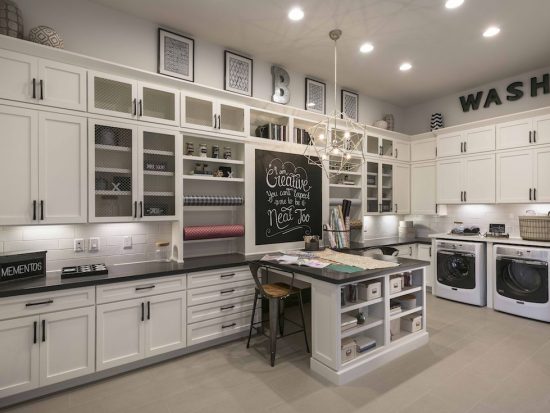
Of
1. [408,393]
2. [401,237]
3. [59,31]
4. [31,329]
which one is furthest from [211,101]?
[401,237]

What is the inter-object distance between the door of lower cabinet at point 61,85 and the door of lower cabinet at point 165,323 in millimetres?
1846

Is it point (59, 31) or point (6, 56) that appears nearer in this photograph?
point (6, 56)

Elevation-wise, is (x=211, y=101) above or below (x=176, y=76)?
below

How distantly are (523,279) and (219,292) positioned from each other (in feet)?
12.8

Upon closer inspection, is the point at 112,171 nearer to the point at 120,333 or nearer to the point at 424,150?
the point at 120,333

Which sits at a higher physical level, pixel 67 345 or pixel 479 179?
pixel 479 179

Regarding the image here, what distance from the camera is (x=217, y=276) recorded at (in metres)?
3.20

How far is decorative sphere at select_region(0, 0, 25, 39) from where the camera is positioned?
251 cm

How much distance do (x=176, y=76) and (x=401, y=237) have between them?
4.65 m

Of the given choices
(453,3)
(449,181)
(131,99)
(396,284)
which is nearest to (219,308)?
(396,284)

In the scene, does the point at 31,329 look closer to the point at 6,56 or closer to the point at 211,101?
the point at 6,56

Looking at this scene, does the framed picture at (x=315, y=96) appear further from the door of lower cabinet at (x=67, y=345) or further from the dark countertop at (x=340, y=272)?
the door of lower cabinet at (x=67, y=345)

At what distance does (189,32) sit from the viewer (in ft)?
11.7

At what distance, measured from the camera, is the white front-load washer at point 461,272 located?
175 inches
